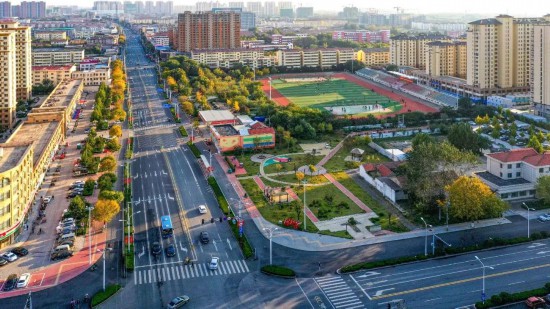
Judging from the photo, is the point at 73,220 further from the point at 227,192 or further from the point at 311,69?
the point at 311,69

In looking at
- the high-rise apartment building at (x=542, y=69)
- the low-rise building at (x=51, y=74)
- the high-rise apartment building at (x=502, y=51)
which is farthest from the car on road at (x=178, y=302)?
the low-rise building at (x=51, y=74)

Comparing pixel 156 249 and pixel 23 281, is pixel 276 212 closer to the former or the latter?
pixel 156 249

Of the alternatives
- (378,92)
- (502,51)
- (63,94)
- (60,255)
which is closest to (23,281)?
(60,255)

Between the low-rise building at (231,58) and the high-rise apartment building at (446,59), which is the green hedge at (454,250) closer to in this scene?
the high-rise apartment building at (446,59)

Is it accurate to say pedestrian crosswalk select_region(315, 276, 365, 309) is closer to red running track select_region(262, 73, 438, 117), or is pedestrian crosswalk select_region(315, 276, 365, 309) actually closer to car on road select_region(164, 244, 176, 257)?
car on road select_region(164, 244, 176, 257)

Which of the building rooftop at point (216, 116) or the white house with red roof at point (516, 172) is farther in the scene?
the building rooftop at point (216, 116)

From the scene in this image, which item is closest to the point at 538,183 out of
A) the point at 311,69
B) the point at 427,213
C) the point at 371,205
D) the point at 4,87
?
the point at 427,213

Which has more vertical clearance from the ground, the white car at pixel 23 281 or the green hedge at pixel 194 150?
the green hedge at pixel 194 150

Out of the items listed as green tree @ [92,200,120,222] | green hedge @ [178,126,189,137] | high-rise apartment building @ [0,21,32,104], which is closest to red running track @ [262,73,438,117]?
green hedge @ [178,126,189,137]
